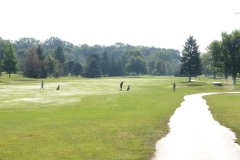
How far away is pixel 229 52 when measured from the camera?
7550 cm

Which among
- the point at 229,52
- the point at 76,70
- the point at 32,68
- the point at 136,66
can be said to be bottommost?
the point at 76,70

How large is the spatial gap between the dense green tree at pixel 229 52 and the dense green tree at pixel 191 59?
1171 cm

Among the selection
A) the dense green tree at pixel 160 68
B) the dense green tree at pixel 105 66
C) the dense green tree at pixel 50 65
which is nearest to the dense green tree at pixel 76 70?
the dense green tree at pixel 105 66

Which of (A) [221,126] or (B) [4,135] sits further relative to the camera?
(A) [221,126]

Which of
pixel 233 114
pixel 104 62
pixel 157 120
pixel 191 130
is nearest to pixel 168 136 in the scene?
pixel 191 130

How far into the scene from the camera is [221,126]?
1822cm

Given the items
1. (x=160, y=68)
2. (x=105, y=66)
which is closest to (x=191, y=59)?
(x=105, y=66)

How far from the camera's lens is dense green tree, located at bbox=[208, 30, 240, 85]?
74.8 meters

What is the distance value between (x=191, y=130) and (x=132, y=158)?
662 cm

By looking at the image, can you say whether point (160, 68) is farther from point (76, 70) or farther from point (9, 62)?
point (9, 62)

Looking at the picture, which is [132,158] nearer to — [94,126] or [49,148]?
[49,148]

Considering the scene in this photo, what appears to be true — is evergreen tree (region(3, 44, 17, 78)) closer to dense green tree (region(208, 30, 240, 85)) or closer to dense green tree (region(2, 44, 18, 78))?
dense green tree (region(2, 44, 18, 78))

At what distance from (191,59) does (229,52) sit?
15931mm

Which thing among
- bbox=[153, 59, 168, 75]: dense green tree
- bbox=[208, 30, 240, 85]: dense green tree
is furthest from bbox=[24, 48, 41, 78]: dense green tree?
bbox=[153, 59, 168, 75]: dense green tree
